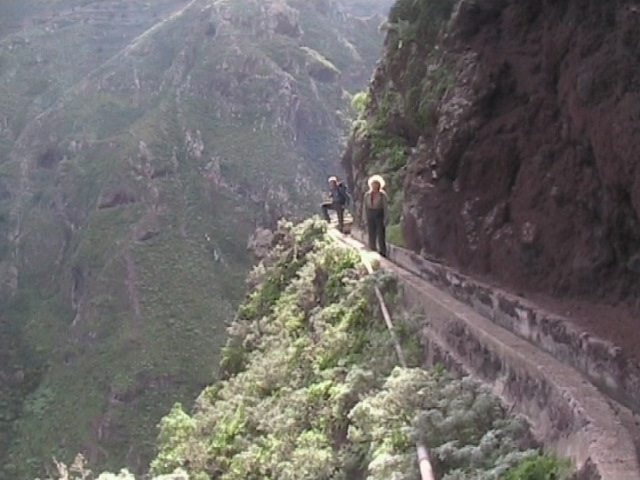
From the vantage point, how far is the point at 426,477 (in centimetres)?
500

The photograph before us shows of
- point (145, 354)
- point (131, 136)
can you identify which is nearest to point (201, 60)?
point (131, 136)

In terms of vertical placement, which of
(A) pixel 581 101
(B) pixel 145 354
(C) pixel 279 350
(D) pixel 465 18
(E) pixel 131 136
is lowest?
(B) pixel 145 354

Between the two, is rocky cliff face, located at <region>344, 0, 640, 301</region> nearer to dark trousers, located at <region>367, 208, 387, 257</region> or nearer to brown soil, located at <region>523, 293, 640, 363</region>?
brown soil, located at <region>523, 293, 640, 363</region>

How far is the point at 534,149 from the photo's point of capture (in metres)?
8.98

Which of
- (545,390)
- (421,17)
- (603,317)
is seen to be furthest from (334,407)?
(421,17)

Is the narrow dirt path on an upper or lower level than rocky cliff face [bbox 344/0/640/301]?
lower

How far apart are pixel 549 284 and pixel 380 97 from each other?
12251mm

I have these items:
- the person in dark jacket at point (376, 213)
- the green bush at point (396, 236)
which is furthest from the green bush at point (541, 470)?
the green bush at point (396, 236)

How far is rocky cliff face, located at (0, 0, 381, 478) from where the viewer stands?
55094mm

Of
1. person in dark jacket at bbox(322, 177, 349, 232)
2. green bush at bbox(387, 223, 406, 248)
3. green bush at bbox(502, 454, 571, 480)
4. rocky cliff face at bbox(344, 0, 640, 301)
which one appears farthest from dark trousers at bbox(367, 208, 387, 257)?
green bush at bbox(502, 454, 571, 480)

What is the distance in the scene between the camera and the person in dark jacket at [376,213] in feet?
40.8

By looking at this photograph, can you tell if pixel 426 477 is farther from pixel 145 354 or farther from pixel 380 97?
pixel 145 354

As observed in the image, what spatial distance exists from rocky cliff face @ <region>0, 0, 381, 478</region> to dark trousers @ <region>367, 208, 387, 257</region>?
35.0 meters

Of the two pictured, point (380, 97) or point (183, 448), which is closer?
point (183, 448)
